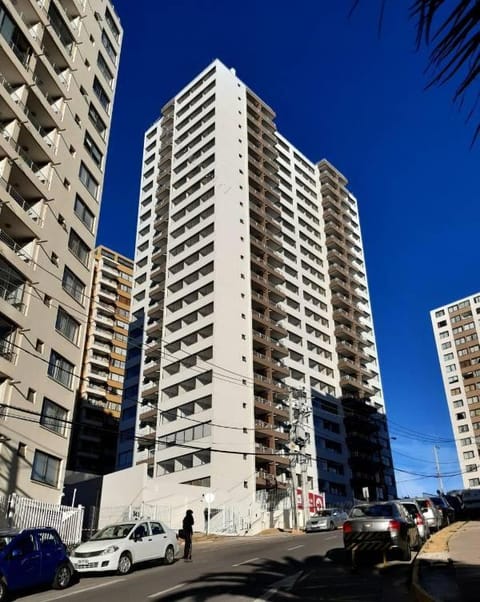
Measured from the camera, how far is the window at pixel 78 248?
3275 cm

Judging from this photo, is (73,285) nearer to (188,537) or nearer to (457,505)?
(188,537)

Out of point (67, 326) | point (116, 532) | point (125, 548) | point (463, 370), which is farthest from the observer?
point (463, 370)

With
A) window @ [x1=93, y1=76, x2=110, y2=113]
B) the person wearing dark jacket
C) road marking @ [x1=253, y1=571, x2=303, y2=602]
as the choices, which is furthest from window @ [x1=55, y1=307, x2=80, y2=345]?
road marking @ [x1=253, y1=571, x2=303, y2=602]

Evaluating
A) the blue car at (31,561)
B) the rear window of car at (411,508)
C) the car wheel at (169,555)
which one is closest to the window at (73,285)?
the car wheel at (169,555)

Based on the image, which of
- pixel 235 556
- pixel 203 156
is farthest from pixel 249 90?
pixel 235 556

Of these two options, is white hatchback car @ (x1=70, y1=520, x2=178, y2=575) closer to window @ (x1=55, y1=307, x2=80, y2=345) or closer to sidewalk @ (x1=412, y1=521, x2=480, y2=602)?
sidewalk @ (x1=412, y1=521, x2=480, y2=602)

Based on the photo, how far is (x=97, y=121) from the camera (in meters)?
38.8

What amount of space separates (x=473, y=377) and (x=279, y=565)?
106528mm

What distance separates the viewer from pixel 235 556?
724 inches

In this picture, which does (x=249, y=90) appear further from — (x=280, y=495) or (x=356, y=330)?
(x=280, y=495)

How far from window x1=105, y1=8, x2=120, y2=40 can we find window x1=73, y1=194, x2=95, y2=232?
17290 millimetres

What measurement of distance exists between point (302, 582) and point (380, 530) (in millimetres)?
3578

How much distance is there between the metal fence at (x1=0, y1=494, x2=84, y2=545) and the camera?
2317cm

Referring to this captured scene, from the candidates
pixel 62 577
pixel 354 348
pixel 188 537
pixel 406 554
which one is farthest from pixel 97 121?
pixel 354 348
